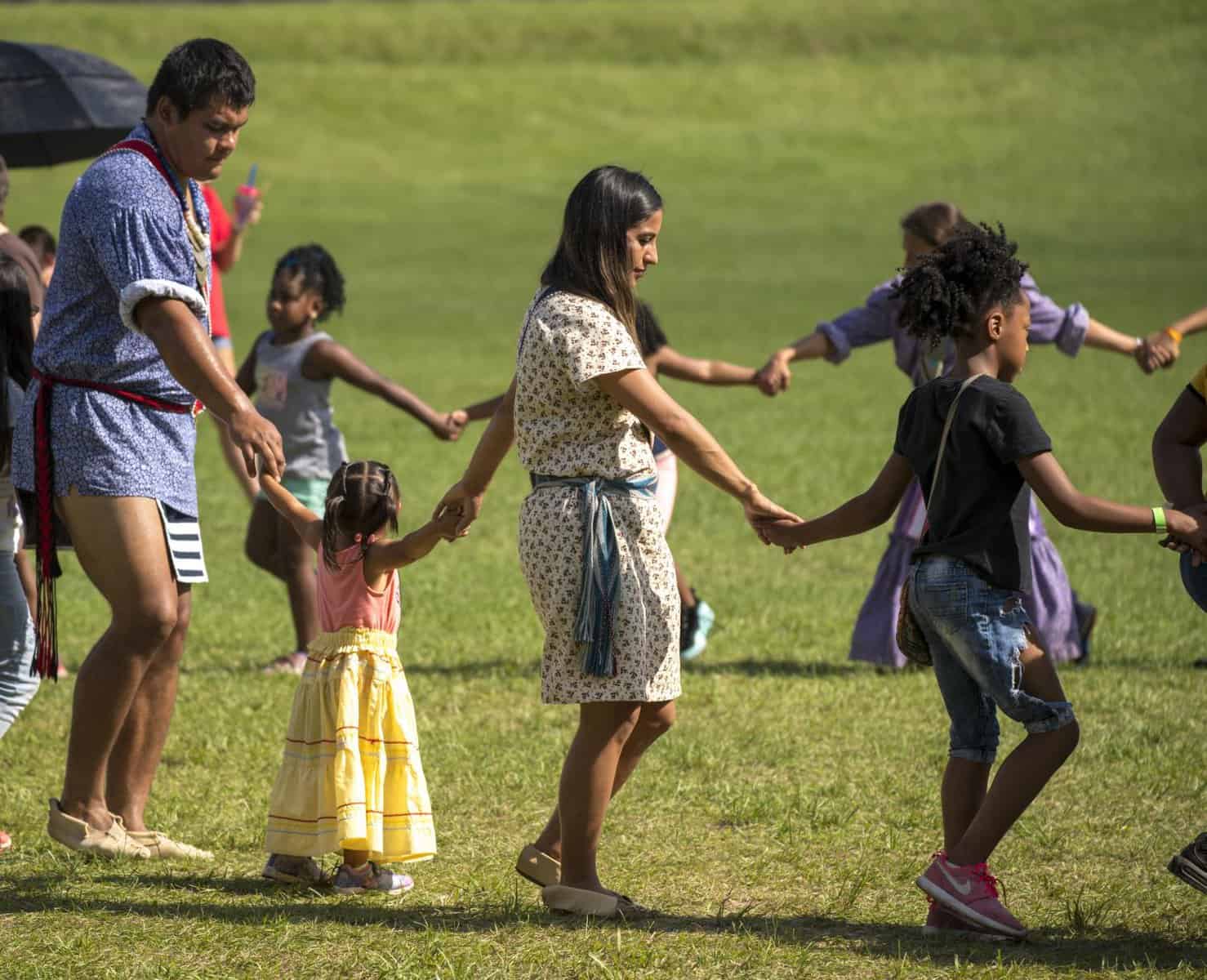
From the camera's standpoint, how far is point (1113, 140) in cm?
5009

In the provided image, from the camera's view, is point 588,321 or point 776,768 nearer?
point 588,321

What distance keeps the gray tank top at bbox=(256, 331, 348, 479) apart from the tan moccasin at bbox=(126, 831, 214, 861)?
2854 millimetres

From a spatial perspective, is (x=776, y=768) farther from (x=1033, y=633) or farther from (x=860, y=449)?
(x=860, y=449)

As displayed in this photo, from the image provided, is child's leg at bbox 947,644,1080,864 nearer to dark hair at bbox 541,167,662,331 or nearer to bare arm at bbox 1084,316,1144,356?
dark hair at bbox 541,167,662,331

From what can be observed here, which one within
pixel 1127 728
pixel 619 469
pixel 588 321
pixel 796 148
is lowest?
pixel 1127 728

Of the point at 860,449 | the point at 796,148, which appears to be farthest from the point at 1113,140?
the point at 860,449

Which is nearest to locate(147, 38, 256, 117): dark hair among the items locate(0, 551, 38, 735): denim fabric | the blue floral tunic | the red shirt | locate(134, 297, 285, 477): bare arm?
the blue floral tunic

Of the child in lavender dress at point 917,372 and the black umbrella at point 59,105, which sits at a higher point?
the black umbrella at point 59,105

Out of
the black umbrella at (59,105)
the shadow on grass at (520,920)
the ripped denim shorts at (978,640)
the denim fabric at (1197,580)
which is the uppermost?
the black umbrella at (59,105)

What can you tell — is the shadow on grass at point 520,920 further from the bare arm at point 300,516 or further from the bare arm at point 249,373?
the bare arm at point 249,373

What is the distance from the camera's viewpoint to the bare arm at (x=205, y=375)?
4.70 metres

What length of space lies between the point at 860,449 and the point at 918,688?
736cm

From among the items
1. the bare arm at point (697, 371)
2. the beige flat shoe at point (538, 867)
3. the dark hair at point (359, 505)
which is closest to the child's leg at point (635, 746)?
the beige flat shoe at point (538, 867)

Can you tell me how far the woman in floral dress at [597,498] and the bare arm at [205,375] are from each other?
2.30ft
